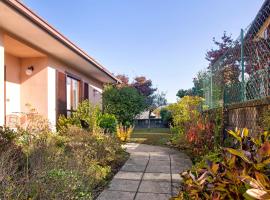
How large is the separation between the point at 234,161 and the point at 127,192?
228 centimetres

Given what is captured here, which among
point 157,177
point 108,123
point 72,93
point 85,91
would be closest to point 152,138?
point 108,123

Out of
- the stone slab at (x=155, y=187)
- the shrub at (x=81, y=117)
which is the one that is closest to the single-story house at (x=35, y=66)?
the shrub at (x=81, y=117)

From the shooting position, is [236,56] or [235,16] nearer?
[236,56]

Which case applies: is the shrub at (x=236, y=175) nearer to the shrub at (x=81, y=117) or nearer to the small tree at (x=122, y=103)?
the shrub at (x=81, y=117)

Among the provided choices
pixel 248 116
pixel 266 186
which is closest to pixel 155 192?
pixel 248 116

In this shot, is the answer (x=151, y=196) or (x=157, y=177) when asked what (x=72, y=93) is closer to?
(x=157, y=177)

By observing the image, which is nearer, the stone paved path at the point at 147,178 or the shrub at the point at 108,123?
the stone paved path at the point at 147,178

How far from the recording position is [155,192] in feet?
12.3

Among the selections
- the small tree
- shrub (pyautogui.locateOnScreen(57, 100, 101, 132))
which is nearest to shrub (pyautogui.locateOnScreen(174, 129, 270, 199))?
shrub (pyautogui.locateOnScreen(57, 100, 101, 132))

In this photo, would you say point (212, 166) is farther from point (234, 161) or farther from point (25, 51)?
point (25, 51)

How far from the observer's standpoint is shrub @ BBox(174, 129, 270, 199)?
163 cm

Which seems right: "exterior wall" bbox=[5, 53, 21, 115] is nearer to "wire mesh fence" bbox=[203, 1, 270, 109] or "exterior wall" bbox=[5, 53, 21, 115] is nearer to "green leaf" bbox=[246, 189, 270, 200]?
"wire mesh fence" bbox=[203, 1, 270, 109]

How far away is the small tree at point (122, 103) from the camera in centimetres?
1290

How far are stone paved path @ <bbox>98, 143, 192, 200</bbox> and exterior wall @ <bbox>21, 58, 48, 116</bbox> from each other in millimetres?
3952
